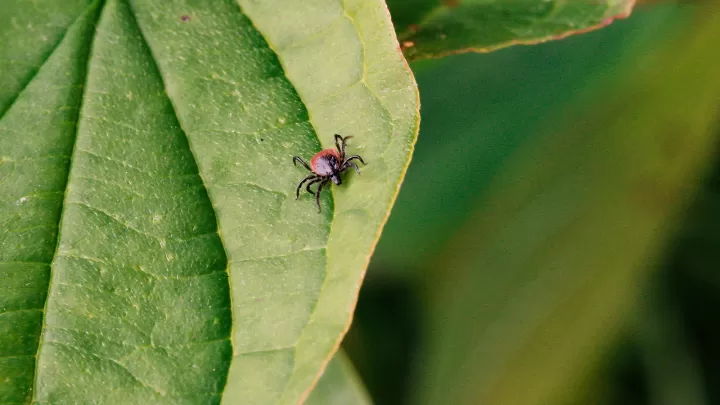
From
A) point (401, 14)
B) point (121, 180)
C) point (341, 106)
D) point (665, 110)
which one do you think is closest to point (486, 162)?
point (665, 110)

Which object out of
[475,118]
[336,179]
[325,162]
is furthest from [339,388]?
[475,118]

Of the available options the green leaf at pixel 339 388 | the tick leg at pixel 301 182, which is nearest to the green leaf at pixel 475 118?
the green leaf at pixel 339 388

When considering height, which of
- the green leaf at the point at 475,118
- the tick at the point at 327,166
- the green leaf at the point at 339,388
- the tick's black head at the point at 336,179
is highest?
the tick at the point at 327,166

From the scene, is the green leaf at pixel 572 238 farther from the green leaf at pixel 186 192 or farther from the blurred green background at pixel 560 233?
the green leaf at pixel 186 192


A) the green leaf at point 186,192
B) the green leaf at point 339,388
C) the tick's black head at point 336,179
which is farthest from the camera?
the green leaf at point 339,388

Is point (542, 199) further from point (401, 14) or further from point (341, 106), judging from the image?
point (341, 106)

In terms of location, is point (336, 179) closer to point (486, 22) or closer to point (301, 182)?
point (301, 182)
